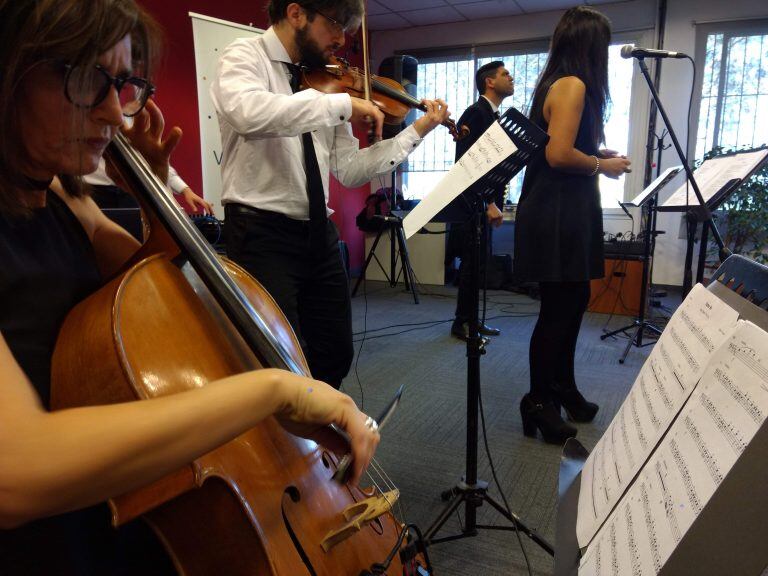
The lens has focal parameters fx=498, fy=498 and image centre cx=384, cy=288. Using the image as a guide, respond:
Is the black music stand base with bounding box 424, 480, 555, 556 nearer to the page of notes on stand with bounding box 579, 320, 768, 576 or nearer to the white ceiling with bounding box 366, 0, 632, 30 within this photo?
the page of notes on stand with bounding box 579, 320, 768, 576

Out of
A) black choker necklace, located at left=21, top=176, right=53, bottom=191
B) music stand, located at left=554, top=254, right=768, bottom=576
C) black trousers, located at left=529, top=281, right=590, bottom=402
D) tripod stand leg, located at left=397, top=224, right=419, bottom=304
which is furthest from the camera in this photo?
tripod stand leg, located at left=397, top=224, right=419, bottom=304

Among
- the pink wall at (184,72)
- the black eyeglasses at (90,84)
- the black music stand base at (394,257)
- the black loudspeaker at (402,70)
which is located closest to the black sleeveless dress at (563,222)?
the black eyeglasses at (90,84)

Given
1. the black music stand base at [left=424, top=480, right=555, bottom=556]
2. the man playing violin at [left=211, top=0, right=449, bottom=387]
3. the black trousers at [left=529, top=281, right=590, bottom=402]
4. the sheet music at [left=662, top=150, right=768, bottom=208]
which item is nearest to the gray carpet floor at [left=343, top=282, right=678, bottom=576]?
the black music stand base at [left=424, top=480, right=555, bottom=556]

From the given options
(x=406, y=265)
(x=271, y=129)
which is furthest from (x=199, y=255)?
(x=406, y=265)

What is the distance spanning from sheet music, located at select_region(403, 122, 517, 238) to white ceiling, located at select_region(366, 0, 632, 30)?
449 cm

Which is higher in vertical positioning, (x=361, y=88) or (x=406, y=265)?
(x=361, y=88)

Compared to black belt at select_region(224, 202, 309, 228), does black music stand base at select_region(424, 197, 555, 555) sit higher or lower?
lower

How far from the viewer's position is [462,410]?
7.48 feet

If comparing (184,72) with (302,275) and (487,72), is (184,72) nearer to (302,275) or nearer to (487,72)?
(487,72)

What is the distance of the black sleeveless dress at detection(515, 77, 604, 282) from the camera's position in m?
1.76

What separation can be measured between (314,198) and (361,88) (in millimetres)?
444

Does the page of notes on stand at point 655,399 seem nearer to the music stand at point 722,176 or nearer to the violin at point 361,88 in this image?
the violin at point 361,88

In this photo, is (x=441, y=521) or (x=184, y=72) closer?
(x=441, y=521)

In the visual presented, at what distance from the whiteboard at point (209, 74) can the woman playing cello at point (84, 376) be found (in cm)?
263
